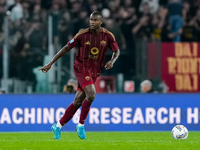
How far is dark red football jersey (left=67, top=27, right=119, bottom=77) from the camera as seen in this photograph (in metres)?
7.61

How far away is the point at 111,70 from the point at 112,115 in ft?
5.20

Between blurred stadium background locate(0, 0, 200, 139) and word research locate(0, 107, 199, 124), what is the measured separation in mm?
22

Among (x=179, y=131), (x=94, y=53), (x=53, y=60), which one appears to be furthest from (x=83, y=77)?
(x=179, y=131)

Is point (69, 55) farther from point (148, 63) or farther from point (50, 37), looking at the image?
point (148, 63)

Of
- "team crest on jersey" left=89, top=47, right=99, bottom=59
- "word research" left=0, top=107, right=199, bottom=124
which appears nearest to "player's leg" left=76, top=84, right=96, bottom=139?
"team crest on jersey" left=89, top=47, right=99, bottom=59

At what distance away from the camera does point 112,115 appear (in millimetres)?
11234

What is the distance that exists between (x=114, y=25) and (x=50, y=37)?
1797 millimetres

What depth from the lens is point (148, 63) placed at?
12.5 metres

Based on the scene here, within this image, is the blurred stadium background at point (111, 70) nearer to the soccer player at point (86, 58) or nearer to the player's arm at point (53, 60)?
the soccer player at point (86, 58)

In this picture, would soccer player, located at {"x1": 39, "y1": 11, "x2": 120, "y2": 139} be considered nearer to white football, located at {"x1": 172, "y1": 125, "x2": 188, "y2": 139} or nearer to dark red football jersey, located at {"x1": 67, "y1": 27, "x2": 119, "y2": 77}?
dark red football jersey, located at {"x1": 67, "y1": 27, "x2": 119, "y2": 77}

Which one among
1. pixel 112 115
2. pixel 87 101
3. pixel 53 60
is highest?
pixel 53 60

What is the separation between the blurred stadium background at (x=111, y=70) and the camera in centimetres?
1118

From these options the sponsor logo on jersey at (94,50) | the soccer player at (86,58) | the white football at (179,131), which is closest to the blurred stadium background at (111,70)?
the white football at (179,131)

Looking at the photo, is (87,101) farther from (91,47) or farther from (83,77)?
(91,47)
